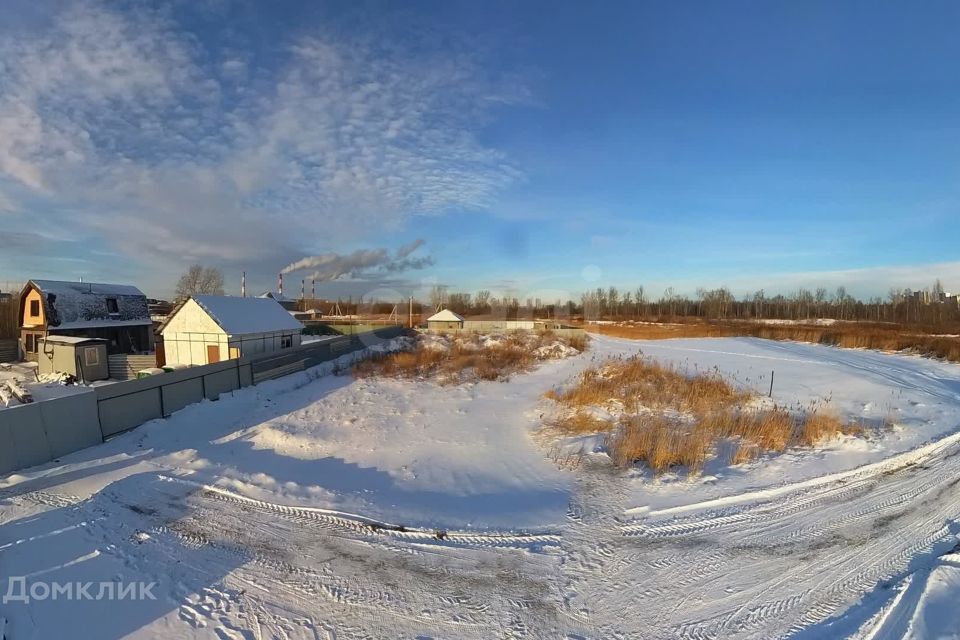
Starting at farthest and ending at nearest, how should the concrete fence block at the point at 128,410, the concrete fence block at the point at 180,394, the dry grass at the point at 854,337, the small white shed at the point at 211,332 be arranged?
the dry grass at the point at 854,337 → the small white shed at the point at 211,332 → the concrete fence block at the point at 180,394 → the concrete fence block at the point at 128,410

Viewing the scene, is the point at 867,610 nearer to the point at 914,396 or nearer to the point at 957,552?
the point at 957,552

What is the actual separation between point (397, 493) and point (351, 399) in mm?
8722

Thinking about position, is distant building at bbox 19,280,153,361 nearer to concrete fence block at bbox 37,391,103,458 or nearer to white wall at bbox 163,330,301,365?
white wall at bbox 163,330,301,365

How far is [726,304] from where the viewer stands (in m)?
103

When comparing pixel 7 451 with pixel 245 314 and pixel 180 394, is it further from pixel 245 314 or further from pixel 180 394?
pixel 245 314

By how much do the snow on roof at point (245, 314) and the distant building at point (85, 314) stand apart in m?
11.3

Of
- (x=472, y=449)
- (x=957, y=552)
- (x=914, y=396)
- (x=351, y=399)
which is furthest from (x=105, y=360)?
(x=914, y=396)

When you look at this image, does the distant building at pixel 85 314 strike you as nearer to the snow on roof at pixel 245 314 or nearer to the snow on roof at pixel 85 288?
the snow on roof at pixel 85 288

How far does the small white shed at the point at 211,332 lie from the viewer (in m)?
23.7

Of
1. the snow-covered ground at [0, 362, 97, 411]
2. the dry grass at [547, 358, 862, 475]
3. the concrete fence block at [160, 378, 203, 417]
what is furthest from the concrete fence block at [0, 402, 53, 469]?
the dry grass at [547, 358, 862, 475]

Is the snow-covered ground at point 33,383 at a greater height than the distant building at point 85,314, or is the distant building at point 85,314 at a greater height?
the distant building at point 85,314

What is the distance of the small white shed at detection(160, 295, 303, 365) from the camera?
23.7m

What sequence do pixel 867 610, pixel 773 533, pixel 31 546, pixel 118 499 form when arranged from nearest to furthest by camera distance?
pixel 867 610, pixel 31 546, pixel 773 533, pixel 118 499

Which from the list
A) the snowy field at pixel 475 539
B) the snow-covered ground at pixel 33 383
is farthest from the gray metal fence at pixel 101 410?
the snow-covered ground at pixel 33 383
